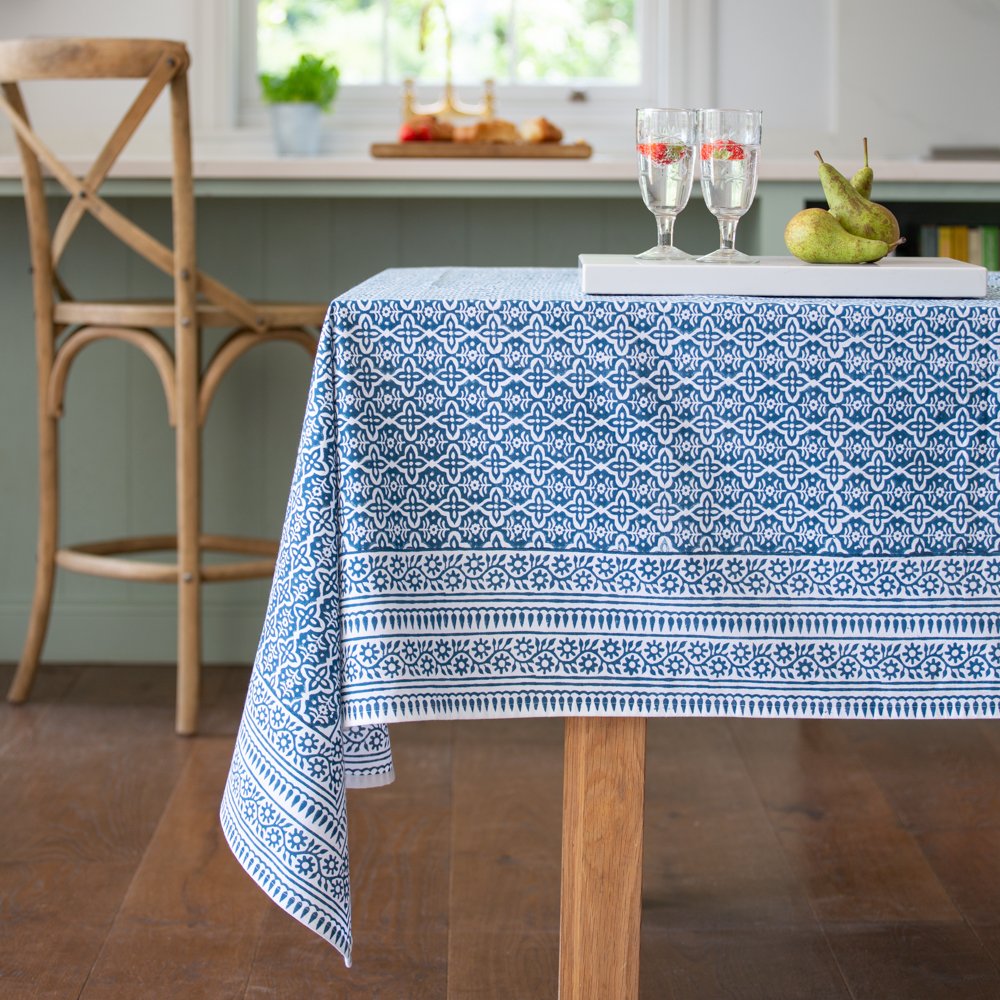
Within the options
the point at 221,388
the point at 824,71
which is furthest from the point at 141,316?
the point at 824,71

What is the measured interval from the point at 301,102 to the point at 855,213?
1841mm

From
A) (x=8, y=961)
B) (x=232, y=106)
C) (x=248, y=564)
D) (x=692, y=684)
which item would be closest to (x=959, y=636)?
(x=692, y=684)

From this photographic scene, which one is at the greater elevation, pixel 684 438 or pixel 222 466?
pixel 684 438

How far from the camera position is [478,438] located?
3.97 ft

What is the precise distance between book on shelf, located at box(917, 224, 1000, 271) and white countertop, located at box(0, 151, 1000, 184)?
0.19 m

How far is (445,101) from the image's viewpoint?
3143 mm

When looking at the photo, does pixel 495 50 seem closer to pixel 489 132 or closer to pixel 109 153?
pixel 489 132

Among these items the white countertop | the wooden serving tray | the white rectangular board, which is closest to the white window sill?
the white countertop

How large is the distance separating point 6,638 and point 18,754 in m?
0.63

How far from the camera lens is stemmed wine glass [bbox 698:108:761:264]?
1.37 meters

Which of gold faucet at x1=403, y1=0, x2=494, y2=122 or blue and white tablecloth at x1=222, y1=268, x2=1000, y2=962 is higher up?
gold faucet at x1=403, y1=0, x2=494, y2=122

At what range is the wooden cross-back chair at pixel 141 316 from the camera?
2.24 metres

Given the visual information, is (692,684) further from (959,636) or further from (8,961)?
(8,961)

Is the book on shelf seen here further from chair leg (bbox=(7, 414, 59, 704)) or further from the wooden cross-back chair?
chair leg (bbox=(7, 414, 59, 704))
